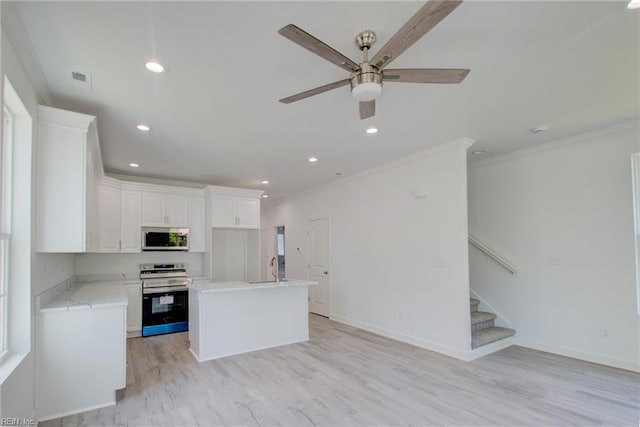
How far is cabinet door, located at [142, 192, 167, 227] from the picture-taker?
5598mm

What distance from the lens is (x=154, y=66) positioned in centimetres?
237

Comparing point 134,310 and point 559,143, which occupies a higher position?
point 559,143

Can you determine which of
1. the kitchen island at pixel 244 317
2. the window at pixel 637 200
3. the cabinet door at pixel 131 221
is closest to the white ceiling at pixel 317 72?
Answer: the window at pixel 637 200

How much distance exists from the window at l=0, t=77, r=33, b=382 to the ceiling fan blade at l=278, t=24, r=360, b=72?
6.30 ft

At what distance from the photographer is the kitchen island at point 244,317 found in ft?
13.4

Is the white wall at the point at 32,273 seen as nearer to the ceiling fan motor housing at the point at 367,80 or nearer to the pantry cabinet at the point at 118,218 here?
the ceiling fan motor housing at the point at 367,80

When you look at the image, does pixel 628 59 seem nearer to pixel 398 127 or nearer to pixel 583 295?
pixel 398 127

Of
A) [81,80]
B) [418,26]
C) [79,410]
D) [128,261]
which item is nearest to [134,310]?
[128,261]

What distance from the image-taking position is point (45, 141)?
2.64 meters

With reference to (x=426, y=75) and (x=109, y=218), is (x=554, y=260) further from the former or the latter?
(x=109, y=218)

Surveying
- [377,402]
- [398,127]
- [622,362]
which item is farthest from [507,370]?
[398,127]

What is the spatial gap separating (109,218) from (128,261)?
0.89 metres

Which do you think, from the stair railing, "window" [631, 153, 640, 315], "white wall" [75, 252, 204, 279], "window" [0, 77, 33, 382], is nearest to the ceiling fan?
"window" [0, 77, 33, 382]

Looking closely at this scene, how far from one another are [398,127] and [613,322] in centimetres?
331
